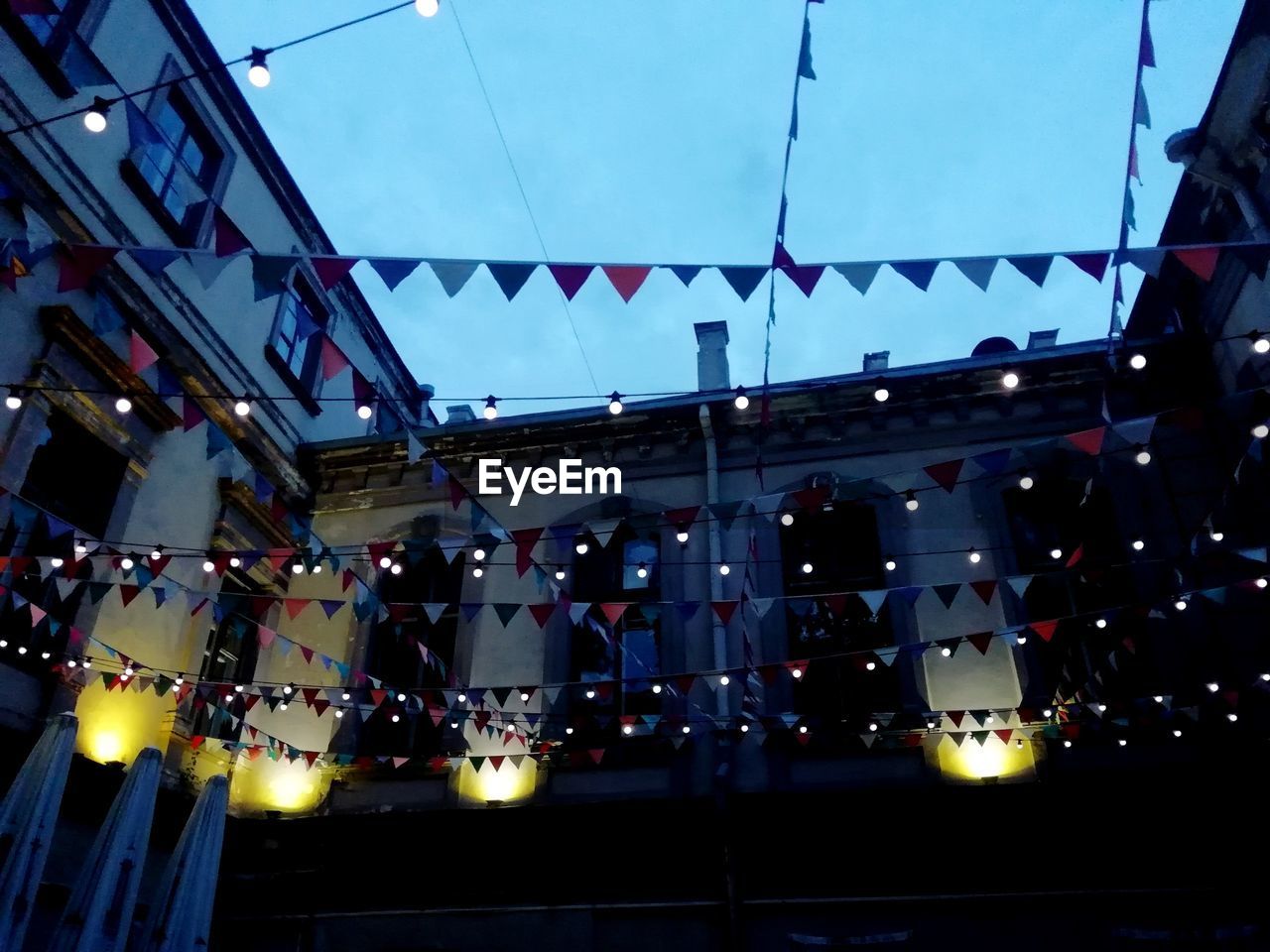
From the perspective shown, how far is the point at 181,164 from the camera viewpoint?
9.86 metres

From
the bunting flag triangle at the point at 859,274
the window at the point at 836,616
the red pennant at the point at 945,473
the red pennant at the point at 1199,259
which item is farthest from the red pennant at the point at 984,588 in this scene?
the bunting flag triangle at the point at 859,274

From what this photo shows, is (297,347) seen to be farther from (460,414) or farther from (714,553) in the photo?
(714,553)

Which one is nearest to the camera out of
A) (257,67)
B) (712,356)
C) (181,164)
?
(257,67)

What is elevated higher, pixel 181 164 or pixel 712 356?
pixel 181 164

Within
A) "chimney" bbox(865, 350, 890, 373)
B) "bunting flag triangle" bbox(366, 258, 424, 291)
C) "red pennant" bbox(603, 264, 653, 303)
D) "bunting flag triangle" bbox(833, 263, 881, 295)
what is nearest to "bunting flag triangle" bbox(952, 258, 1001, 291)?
"bunting flag triangle" bbox(833, 263, 881, 295)

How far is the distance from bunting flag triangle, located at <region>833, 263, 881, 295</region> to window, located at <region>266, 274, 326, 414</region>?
8.28m

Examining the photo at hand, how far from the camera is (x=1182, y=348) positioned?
918cm

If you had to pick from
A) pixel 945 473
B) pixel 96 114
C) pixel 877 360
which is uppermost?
pixel 877 360

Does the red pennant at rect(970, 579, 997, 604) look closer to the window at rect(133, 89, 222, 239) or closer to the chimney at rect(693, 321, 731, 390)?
the chimney at rect(693, 321, 731, 390)

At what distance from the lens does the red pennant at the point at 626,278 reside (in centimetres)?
492

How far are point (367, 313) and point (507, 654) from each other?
703 cm

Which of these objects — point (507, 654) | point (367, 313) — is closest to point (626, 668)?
point (507, 654)

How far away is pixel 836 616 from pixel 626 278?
5564 millimetres

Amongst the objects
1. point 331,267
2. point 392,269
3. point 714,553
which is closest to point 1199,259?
point 392,269
